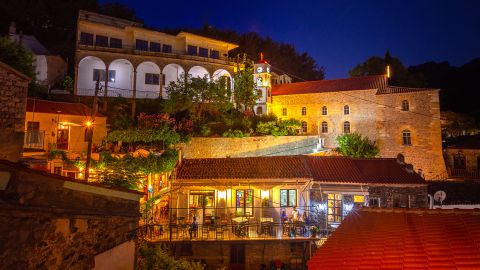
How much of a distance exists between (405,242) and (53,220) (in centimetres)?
609

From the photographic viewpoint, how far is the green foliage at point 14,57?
2245cm

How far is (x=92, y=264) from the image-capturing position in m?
7.21

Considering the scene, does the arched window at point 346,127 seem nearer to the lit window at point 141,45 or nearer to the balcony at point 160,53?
the balcony at point 160,53

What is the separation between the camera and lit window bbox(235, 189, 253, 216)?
18.9 metres

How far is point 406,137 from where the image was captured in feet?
111

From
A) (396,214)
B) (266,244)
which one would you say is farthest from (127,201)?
(266,244)

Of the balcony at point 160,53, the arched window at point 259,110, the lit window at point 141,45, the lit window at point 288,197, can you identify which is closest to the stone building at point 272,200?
the lit window at point 288,197

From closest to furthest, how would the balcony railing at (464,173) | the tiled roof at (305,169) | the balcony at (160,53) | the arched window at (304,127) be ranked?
the tiled roof at (305,169) → the balcony railing at (464,173) → the balcony at (160,53) → the arched window at (304,127)

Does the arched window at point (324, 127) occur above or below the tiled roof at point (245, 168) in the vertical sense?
above

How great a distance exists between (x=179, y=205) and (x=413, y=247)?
565 inches

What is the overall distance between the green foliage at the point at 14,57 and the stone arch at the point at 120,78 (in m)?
8.58

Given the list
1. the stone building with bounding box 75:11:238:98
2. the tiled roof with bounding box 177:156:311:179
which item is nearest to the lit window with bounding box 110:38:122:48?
the stone building with bounding box 75:11:238:98

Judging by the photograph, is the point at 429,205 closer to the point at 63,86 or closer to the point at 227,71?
the point at 227,71

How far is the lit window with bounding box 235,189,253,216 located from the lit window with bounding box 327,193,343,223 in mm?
4120
